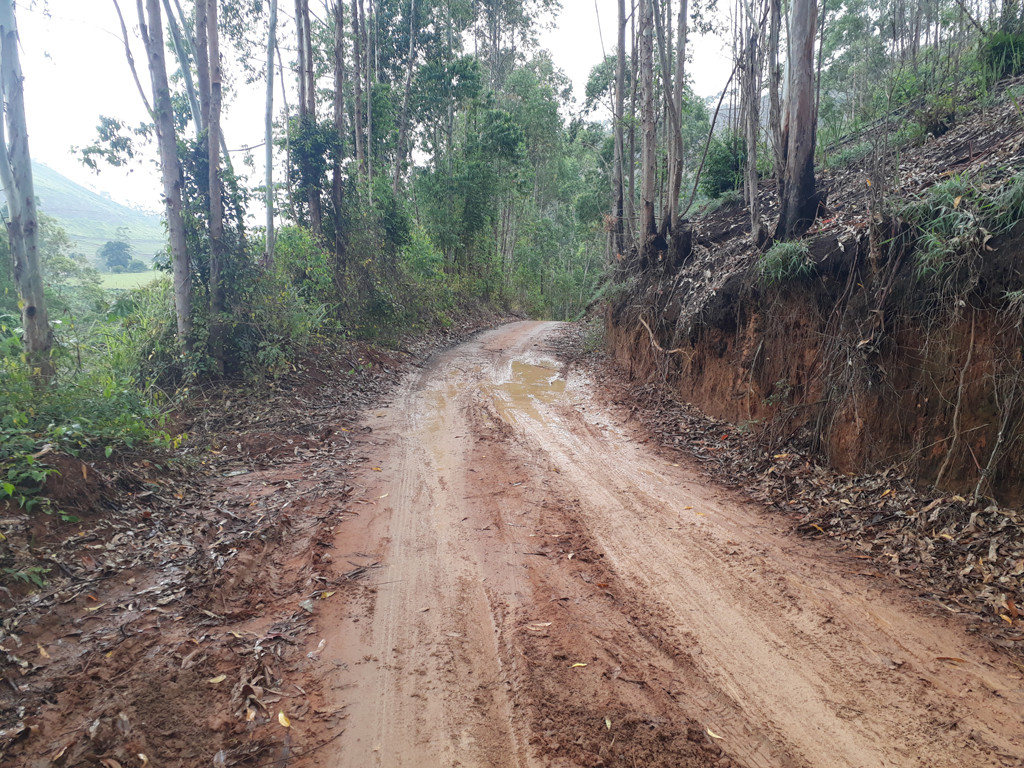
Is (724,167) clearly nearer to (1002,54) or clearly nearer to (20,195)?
(1002,54)

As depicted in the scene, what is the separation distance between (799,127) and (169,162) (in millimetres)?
9132

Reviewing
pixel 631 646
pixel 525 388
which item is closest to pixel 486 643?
pixel 631 646

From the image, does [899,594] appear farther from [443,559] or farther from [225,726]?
[225,726]

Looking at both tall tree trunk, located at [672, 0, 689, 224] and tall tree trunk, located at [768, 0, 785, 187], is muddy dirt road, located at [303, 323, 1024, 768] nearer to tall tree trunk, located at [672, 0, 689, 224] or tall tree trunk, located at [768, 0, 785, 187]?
tall tree trunk, located at [768, 0, 785, 187]

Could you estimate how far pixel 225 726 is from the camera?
110 inches

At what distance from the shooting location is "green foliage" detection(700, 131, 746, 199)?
39.5 feet

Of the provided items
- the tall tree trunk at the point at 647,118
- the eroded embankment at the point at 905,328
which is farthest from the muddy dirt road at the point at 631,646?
the tall tree trunk at the point at 647,118

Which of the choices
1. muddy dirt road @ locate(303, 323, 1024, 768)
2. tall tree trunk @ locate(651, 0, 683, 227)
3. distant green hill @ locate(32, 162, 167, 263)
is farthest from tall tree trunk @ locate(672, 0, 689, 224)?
distant green hill @ locate(32, 162, 167, 263)

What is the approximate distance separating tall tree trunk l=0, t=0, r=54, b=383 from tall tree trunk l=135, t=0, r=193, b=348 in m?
1.83

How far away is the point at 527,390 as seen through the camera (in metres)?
10.9

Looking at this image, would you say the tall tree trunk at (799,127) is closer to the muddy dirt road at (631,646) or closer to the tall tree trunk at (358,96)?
the muddy dirt road at (631,646)

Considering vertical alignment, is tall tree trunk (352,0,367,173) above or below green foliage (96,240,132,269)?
above

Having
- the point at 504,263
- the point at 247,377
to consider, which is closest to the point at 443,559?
the point at 247,377

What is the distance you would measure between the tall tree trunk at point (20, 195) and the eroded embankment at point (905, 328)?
28.4ft
